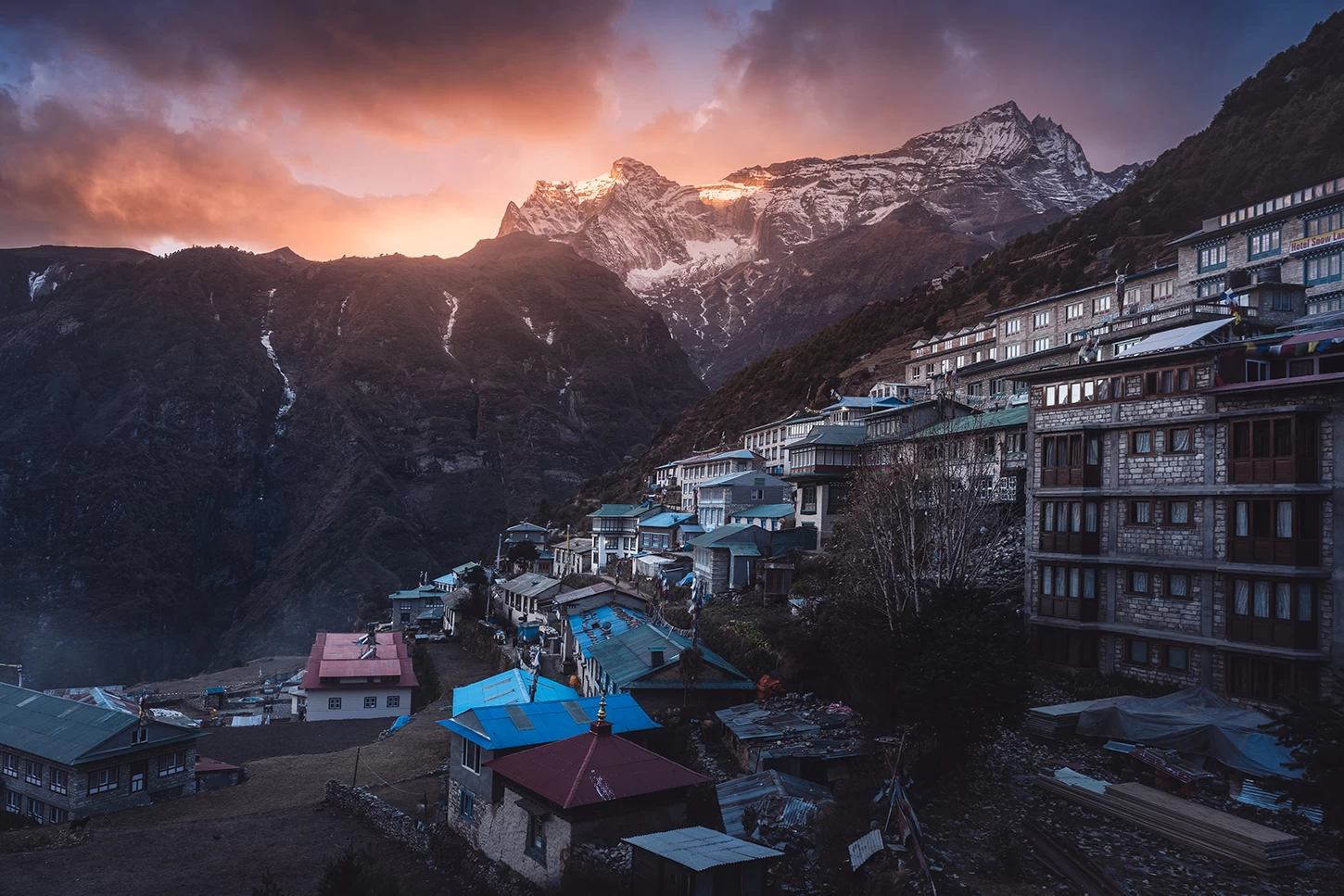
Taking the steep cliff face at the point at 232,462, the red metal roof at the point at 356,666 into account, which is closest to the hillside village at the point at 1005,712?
the red metal roof at the point at 356,666

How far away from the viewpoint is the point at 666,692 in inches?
1018

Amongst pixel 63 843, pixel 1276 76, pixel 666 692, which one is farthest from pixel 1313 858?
→ pixel 1276 76

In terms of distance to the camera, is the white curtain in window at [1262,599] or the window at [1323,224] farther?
the window at [1323,224]

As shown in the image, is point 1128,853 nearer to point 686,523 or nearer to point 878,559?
point 878,559

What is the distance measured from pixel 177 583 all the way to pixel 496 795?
13694 cm

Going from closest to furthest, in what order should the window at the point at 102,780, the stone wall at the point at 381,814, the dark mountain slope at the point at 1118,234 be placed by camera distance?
the stone wall at the point at 381,814 → the window at the point at 102,780 → the dark mountain slope at the point at 1118,234

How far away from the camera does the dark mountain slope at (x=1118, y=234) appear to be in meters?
67.6

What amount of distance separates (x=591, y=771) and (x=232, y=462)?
16939cm

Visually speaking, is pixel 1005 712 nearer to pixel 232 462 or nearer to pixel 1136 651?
pixel 1136 651

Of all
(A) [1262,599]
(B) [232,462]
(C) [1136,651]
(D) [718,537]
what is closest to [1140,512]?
(C) [1136,651]

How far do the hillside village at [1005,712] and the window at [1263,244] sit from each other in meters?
6.89

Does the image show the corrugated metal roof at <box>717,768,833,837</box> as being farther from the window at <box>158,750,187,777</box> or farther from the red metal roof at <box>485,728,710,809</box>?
the window at <box>158,750,187,777</box>

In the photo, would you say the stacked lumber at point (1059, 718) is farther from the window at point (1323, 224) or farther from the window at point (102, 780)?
the window at point (1323, 224)

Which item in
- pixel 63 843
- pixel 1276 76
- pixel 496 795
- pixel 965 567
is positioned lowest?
pixel 63 843
